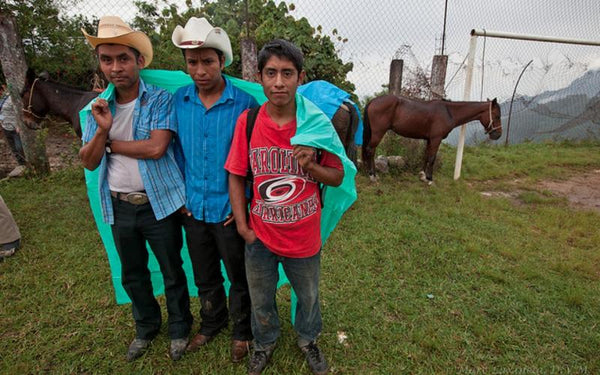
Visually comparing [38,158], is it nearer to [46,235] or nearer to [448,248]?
[46,235]

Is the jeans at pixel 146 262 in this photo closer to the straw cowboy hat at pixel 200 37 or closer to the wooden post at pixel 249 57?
the straw cowboy hat at pixel 200 37

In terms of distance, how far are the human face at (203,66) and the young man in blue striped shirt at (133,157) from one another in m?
0.24

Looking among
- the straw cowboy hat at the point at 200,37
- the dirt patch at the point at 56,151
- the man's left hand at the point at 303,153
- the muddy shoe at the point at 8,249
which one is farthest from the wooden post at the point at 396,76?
the muddy shoe at the point at 8,249

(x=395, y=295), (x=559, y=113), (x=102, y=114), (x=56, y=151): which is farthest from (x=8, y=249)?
(x=559, y=113)

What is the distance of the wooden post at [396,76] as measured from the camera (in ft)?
20.7

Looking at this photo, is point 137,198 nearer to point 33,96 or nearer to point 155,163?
point 155,163

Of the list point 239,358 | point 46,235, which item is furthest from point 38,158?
point 239,358

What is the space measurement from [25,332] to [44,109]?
284 centimetres

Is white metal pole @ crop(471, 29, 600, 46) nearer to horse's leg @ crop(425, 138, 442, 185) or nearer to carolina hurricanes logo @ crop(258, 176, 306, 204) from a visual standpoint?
horse's leg @ crop(425, 138, 442, 185)

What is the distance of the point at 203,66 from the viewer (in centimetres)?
171

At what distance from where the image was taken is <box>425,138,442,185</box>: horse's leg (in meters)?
5.80

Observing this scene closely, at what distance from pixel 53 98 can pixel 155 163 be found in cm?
317

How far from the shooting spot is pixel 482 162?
737 cm

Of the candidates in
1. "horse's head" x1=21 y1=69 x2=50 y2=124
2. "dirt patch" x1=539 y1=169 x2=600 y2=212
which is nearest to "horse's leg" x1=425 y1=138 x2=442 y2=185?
"dirt patch" x1=539 y1=169 x2=600 y2=212
